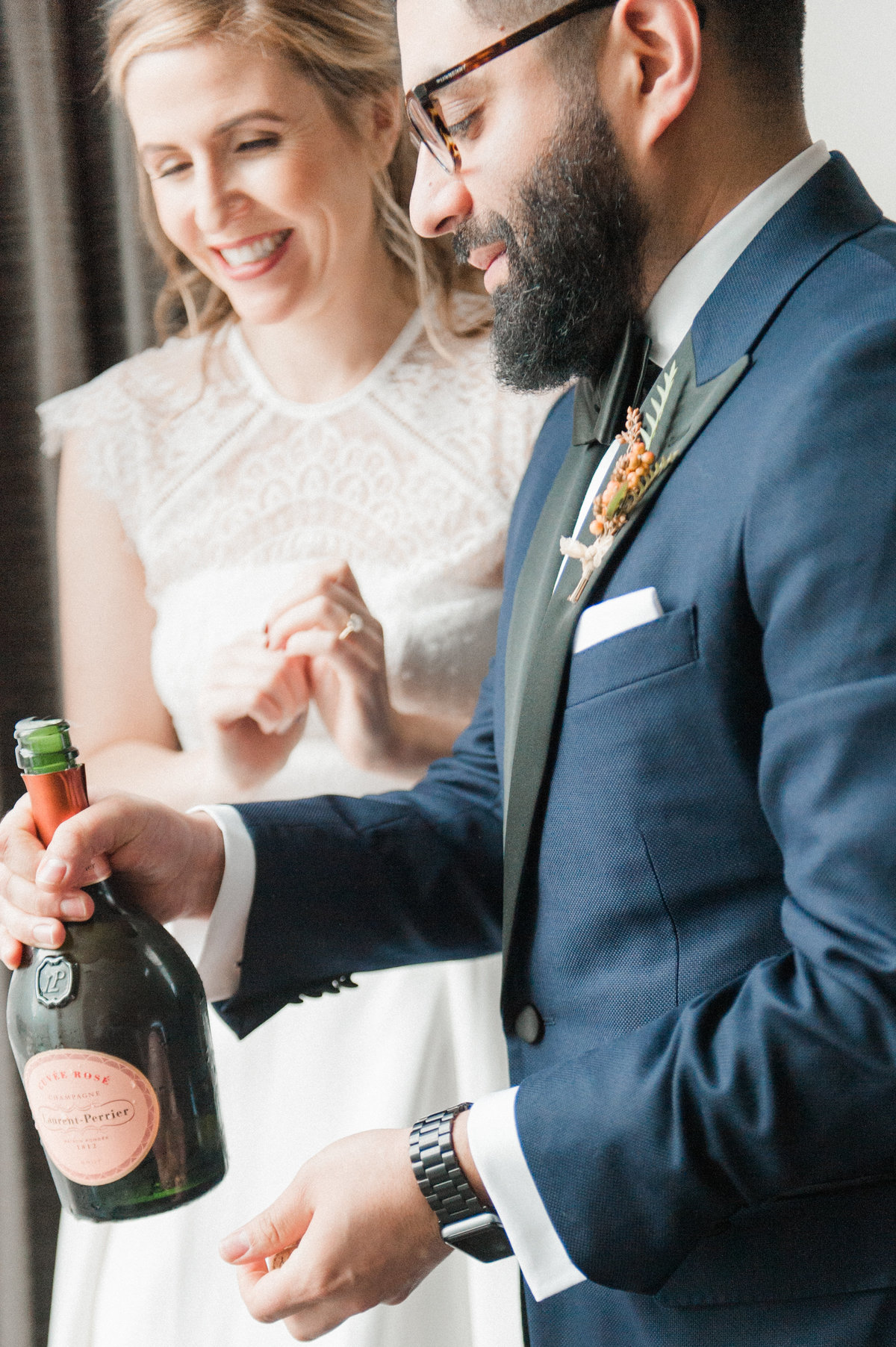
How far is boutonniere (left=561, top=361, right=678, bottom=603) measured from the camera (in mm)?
708

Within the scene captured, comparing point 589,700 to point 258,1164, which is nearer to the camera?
point 589,700

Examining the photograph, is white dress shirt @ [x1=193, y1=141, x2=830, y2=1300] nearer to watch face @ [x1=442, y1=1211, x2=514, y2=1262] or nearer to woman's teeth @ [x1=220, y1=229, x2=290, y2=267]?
watch face @ [x1=442, y1=1211, x2=514, y2=1262]

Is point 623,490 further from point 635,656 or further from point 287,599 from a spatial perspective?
point 287,599

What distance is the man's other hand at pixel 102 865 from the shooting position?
76cm

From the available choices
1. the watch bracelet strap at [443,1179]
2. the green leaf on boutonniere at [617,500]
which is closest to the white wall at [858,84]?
the green leaf on boutonniere at [617,500]

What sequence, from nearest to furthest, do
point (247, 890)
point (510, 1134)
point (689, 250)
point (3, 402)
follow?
point (510, 1134)
point (689, 250)
point (247, 890)
point (3, 402)

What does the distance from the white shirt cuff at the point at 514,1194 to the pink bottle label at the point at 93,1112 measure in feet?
0.81

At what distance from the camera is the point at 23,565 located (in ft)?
3.51

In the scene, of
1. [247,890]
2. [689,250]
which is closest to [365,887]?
[247,890]

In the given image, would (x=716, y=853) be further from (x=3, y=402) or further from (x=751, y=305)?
(x=3, y=402)

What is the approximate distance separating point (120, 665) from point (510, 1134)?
1.99 ft

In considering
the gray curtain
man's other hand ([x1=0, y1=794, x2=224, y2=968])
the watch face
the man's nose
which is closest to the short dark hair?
the man's nose

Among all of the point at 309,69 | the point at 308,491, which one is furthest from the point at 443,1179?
the point at 309,69

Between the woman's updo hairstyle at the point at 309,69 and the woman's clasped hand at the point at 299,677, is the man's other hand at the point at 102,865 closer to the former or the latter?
the woman's clasped hand at the point at 299,677
